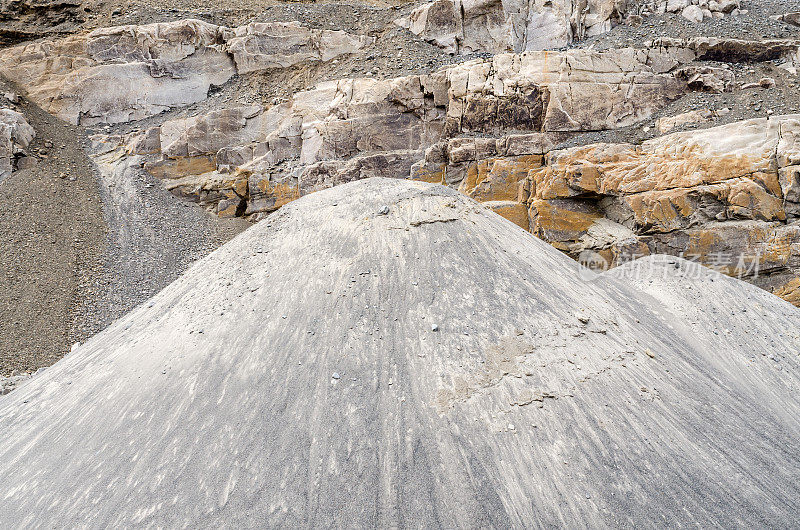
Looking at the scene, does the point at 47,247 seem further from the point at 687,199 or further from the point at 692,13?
the point at 692,13

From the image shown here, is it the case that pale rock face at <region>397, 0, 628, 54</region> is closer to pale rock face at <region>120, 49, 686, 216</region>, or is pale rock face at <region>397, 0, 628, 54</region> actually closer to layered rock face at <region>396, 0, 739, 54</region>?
layered rock face at <region>396, 0, 739, 54</region>

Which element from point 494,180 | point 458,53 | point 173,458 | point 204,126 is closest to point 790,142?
point 494,180

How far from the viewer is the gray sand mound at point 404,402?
3.48 m

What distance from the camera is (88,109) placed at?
1591 centimetres

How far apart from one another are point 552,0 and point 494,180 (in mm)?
7552

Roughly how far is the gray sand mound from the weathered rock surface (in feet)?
43.7

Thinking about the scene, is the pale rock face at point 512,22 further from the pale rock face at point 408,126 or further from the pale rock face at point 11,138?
the pale rock face at point 11,138

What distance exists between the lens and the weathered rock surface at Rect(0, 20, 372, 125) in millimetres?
15789

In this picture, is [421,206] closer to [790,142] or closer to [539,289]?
[539,289]

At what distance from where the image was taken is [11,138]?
45.5 feet

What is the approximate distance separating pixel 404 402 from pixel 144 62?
17.7 m

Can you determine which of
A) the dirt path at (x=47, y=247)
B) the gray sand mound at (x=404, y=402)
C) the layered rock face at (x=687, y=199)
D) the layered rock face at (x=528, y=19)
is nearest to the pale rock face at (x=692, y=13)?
the layered rock face at (x=528, y=19)

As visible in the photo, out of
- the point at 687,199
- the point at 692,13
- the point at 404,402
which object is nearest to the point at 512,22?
the point at 692,13

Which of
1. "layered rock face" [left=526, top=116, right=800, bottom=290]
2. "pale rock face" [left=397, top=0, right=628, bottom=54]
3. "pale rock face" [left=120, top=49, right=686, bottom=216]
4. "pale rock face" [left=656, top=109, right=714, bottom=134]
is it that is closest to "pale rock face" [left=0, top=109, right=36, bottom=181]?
"pale rock face" [left=120, top=49, right=686, bottom=216]
